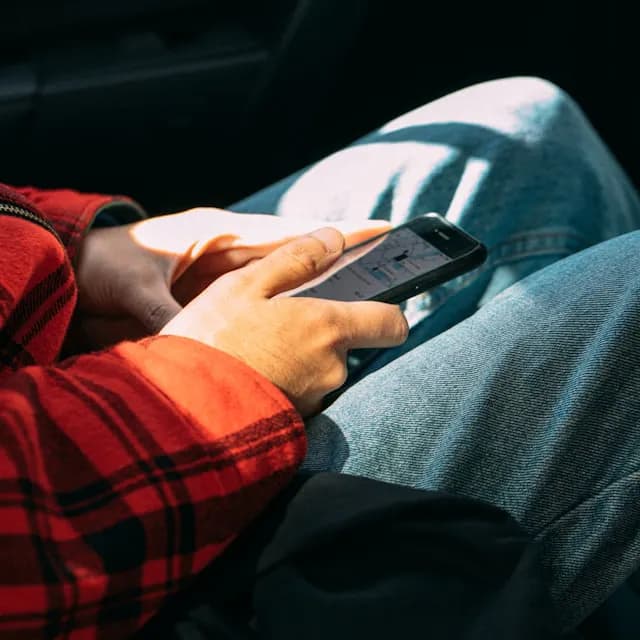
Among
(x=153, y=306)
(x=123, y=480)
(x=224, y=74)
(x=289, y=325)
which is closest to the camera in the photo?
(x=123, y=480)

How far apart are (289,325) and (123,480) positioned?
0.15m

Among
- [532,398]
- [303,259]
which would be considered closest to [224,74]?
[303,259]

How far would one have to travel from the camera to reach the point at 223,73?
3.39 ft

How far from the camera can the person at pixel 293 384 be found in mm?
441

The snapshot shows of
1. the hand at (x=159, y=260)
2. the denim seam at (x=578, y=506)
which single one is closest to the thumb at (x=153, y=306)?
the hand at (x=159, y=260)

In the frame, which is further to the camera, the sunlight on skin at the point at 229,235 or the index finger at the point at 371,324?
the sunlight on skin at the point at 229,235

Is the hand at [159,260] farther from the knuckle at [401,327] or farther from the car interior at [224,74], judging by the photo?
the car interior at [224,74]

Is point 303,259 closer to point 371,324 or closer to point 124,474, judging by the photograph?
point 371,324

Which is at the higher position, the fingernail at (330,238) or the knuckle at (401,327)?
the fingernail at (330,238)

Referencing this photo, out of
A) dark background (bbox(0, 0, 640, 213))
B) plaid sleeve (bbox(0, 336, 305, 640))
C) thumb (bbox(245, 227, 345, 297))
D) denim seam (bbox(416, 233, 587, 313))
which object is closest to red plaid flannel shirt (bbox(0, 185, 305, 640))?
plaid sleeve (bbox(0, 336, 305, 640))

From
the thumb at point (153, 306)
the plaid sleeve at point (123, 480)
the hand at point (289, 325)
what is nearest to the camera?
the plaid sleeve at point (123, 480)

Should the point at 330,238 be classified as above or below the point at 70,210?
above

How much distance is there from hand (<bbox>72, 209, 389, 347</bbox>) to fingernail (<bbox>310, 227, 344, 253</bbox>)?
6 centimetres

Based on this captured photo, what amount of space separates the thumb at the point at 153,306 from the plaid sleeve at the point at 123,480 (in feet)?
0.54
